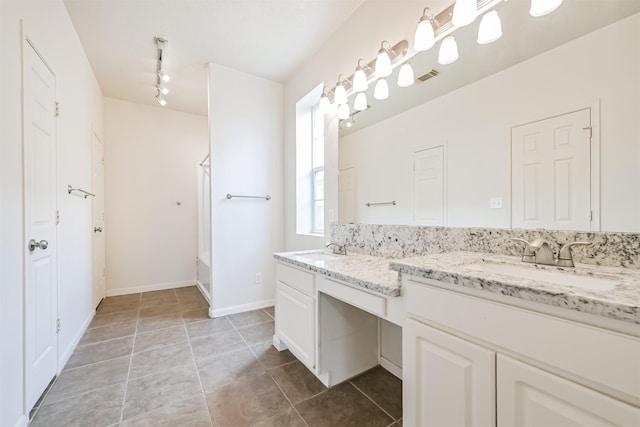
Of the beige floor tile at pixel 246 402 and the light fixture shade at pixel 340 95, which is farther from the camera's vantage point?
the light fixture shade at pixel 340 95

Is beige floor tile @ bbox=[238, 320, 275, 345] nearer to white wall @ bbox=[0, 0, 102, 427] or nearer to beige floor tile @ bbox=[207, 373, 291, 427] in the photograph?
beige floor tile @ bbox=[207, 373, 291, 427]

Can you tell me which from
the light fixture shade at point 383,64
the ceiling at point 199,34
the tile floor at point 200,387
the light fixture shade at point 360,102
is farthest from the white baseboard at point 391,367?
the ceiling at point 199,34

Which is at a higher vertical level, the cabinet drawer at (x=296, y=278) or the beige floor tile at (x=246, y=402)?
the cabinet drawer at (x=296, y=278)

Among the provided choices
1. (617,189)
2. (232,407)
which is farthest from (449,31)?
(232,407)

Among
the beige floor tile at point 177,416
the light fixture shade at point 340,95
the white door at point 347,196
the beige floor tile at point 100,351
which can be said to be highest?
the light fixture shade at point 340,95

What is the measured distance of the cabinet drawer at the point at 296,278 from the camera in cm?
157

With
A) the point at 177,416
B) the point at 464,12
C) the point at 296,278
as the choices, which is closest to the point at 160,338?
the point at 177,416

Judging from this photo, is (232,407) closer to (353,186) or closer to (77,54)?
(353,186)

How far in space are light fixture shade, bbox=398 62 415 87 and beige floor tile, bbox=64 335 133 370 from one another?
2.68 m

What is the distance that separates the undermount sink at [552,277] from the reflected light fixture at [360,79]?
4.49 ft

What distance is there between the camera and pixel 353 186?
6.46 feet

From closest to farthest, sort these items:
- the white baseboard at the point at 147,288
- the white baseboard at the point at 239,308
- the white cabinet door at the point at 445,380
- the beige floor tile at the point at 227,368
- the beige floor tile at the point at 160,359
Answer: the white cabinet door at the point at 445,380 < the beige floor tile at the point at 227,368 < the beige floor tile at the point at 160,359 < the white baseboard at the point at 239,308 < the white baseboard at the point at 147,288

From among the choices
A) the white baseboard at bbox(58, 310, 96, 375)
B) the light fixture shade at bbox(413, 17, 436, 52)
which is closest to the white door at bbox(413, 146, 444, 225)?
the light fixture shade at bbox(413, 17, 436, 52)

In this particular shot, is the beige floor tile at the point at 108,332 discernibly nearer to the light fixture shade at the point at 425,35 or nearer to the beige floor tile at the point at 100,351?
the beige floor tile at the point at 100,351
